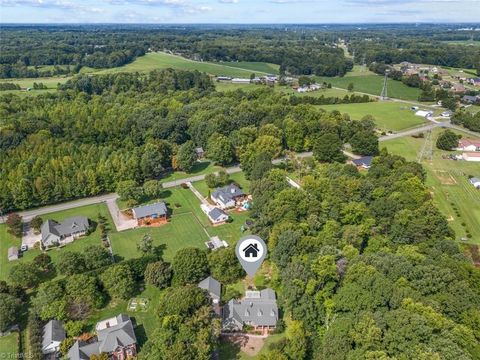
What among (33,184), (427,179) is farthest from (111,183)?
(427,179)

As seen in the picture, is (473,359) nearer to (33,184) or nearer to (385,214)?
(385,214)

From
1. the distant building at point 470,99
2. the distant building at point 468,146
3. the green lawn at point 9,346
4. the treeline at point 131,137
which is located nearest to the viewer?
the green lawn at point 9,346

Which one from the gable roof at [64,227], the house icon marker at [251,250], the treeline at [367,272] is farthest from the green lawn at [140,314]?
the gable roof at [64,227]

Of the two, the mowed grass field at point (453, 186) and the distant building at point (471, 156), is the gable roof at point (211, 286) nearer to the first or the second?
the mowed grass field at point (453, 186)

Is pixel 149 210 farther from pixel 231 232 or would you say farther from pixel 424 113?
pixel 424 113

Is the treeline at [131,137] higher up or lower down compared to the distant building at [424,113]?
higher up
